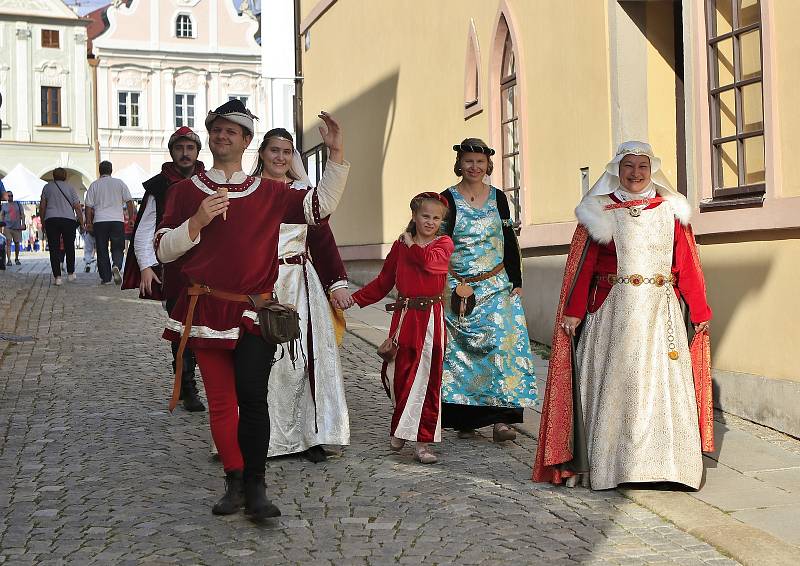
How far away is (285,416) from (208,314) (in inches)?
64.0

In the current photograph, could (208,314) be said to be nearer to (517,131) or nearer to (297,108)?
(517,131)

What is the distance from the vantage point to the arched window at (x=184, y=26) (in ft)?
173

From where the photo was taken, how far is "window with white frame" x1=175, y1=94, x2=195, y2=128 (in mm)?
52537

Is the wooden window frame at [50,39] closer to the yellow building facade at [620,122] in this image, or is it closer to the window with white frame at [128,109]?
the window with white frame at [128,109]

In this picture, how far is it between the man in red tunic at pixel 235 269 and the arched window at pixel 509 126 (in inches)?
279

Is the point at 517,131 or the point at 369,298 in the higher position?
the point at 517,131

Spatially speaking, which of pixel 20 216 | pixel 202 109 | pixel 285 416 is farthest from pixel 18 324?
pixel 202 109

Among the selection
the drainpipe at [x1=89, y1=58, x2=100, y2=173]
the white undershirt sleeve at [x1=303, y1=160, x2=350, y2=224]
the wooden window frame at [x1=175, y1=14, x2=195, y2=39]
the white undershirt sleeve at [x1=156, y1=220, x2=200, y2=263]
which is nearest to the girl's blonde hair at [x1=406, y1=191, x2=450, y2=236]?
the white undershirt sleeve at [x1=303, y1=160, x2=350, y2=224]

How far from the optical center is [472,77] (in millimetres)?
13109

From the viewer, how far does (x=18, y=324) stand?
13203mm

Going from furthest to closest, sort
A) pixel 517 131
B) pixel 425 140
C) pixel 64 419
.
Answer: pixel 425 140, pixel 517 131, pixel 64 419

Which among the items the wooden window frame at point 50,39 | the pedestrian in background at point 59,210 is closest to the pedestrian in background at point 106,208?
the pedestrian in background at point 59,210

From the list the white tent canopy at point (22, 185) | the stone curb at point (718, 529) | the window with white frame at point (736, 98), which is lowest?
the stone curb at point (718, 529)

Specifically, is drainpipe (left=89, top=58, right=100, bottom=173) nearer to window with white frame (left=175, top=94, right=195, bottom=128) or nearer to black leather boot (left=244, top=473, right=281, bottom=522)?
window with white frame (left=175, top=94, right=195, bottom=128)
